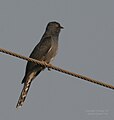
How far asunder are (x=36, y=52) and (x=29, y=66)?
20.2 inches

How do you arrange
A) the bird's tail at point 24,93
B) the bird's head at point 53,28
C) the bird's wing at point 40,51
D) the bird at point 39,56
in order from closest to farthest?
the bird's tail at point 24,93, the bird at point 39,56, the bird's wing at point 40,51, the bird's head at point 53,28

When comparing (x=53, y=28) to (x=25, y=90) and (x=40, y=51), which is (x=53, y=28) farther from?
(x=25, y=90)

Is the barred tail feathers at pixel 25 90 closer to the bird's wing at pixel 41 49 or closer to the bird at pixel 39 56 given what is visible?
the bird at pixel 39 56

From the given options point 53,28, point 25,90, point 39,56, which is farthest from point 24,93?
point 53,28

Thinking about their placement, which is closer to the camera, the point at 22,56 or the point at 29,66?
the point at 22,56

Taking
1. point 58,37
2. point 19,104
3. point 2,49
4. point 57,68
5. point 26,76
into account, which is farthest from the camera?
point 58,37

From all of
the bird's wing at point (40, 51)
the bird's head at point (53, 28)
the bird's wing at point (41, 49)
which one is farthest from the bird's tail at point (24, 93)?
the bird's head at point (53, 28)

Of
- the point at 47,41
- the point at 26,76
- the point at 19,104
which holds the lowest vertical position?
the point at 19,104

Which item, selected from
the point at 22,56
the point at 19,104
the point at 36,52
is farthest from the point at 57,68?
the point at 36,52

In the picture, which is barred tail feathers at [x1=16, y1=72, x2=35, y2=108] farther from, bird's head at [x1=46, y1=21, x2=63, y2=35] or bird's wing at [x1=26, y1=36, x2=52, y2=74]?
bird's head at [x1=46, y1=21, x2=63, y2=35]

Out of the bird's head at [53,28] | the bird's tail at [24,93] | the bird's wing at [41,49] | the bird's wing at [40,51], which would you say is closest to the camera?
the bird's tail at [24,93]

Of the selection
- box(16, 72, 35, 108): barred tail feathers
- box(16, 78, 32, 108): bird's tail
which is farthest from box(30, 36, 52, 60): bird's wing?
box(16, 78, 32, 108): bird's tail

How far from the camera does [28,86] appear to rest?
41.6ft

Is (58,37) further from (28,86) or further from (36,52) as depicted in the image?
(28,86)
